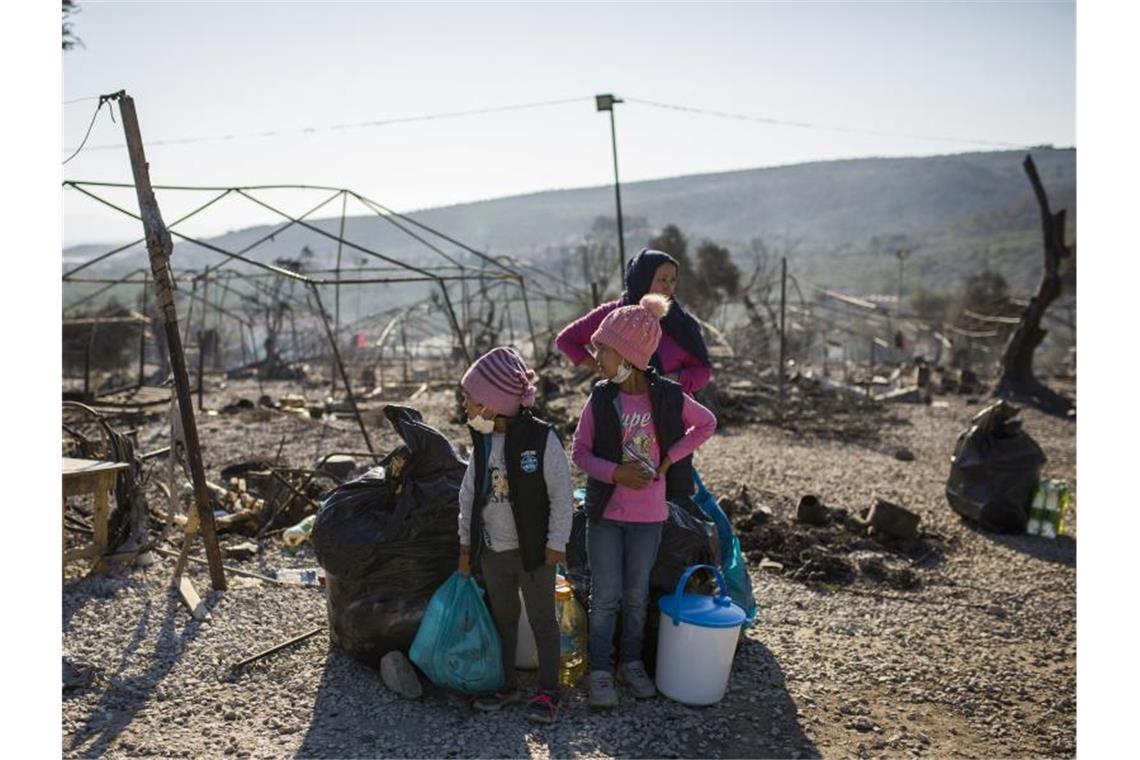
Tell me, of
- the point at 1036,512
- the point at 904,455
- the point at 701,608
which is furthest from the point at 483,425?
the point at 904,455

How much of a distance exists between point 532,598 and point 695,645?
67cm

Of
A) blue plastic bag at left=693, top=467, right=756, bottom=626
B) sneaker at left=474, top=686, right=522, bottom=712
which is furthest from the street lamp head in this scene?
sneaker at left=474, top=686, right=522, bottom=712

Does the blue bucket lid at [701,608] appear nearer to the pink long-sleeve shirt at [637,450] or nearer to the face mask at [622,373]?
the pink long-sleeve shirt at [637,450]

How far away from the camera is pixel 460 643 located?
376cm

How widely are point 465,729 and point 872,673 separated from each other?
195 cm

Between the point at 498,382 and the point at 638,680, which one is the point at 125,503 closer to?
the point at 498,382

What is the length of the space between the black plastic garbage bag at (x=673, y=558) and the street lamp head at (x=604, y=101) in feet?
33.6

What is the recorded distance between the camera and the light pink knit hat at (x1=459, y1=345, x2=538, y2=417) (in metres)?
3.59

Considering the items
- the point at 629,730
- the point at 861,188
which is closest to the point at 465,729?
the point at 629,730

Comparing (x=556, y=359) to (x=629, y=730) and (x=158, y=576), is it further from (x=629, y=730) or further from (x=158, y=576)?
(x=629, y=730)

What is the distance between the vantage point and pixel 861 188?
124 meters

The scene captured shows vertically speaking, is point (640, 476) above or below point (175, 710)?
above

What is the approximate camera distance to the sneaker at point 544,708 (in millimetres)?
3625
